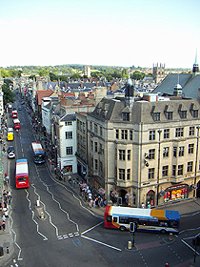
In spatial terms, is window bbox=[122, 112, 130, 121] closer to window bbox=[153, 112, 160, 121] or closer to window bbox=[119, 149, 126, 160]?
window bbox=[153, 112, 160, 121]

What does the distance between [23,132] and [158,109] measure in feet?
221

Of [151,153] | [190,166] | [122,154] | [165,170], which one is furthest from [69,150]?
[190,166]

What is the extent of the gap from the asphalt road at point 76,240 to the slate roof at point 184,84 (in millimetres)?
28252

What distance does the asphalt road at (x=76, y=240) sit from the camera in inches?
1260

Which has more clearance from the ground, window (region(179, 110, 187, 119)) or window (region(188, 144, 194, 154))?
window (region(179, 110, 187, 119))

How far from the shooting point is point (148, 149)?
43.9 meters

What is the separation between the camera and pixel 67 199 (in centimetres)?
4856

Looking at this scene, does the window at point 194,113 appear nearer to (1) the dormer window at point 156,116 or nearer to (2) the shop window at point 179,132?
(2) the shop window at point 179,132

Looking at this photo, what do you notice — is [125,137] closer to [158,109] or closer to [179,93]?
[158,109]

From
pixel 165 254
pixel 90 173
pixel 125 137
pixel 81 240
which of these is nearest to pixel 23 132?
pixel 90 173

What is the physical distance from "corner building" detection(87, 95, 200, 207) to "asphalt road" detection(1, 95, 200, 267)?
19.8ft

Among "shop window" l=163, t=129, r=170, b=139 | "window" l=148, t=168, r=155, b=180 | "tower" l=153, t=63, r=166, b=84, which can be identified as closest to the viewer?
"shop window" l=163, t=129, r=170, b=139

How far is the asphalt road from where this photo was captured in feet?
105

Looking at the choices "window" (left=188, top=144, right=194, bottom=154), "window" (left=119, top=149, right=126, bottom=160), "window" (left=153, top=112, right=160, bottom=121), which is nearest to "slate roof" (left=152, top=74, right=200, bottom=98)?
"window" (left=188, top=144, right=194, bottom=154)
